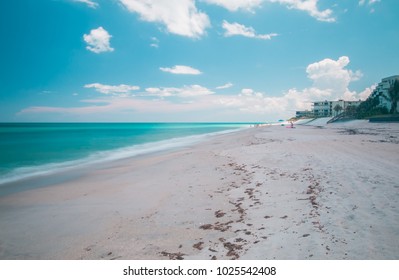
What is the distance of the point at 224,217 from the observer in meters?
5.78

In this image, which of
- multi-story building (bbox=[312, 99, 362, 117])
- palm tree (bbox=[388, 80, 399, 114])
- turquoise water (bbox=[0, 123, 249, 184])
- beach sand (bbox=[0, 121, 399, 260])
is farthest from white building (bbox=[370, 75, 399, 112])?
beach sand (bbox=[0, 121, 399, 260])

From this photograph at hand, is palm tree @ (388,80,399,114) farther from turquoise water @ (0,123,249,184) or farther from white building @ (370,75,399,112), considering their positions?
turquoise water @ (0,123,249,184)

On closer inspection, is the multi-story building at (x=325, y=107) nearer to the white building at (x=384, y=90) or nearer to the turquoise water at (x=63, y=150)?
the white building at (x=384, y=90)

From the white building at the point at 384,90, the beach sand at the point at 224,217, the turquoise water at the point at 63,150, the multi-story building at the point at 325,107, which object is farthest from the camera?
the multi-story building at the point at 325,107

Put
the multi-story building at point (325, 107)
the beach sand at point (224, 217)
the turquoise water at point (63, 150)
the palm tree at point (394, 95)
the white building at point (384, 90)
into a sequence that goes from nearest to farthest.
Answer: the beach sand at point (224, 217) < the turquoise water at point (63, 150) < the palm tree at point (394, 95) < the white building at point (384, 90) < the multi-story building at point (325, 107)

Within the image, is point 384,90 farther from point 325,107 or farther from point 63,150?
point 63,150

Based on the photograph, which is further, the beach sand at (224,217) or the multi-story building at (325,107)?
the multi-story building at (325,107)

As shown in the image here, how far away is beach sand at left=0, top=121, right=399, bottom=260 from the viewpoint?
4168 millimetres

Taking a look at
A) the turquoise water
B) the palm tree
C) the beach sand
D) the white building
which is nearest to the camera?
the beach sand

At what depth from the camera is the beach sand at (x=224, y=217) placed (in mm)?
4168

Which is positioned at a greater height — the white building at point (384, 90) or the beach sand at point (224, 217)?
the white building at point (384, 90)

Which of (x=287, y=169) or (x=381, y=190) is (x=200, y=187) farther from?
(x=381, y=190)

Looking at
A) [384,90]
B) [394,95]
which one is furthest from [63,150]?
[384,90]

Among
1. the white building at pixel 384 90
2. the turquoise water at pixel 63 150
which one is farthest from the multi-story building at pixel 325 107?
the turquoise water at pixel 63 150
